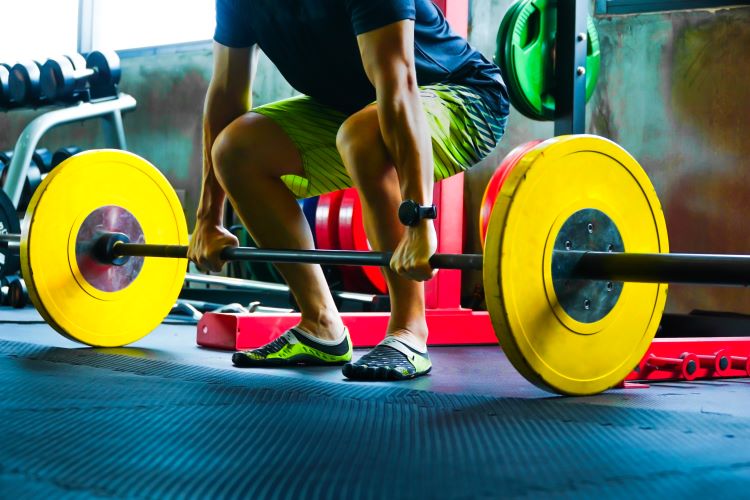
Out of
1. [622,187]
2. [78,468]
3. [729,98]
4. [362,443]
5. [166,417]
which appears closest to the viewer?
[78,468]

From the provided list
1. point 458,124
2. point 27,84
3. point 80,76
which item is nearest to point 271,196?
point 458,124

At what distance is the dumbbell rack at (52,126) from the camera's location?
173 inches

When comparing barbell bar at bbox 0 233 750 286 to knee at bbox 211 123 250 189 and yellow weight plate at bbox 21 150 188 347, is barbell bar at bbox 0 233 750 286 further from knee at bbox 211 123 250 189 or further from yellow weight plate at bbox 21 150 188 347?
yellow weight plate at bbox 21 150 188 347

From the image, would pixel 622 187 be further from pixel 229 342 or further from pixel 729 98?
pixel 729 98

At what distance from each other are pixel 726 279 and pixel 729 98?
235 centimetres

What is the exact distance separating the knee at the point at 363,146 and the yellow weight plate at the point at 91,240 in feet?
2.72

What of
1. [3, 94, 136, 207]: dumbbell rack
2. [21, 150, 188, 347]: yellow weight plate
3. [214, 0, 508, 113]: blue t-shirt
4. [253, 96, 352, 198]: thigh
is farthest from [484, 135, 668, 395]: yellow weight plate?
[3, 94, 136, 207]: dumbbell rack

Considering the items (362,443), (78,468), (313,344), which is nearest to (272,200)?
(313,344)

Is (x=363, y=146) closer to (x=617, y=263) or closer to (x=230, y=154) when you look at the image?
(x=230, y=154)

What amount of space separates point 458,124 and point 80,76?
3.50 meters

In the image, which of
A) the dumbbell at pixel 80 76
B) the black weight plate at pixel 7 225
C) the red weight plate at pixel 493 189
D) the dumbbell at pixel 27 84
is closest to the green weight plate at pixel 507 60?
the red weight plate at pixel 493 189

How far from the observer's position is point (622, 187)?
157 cm

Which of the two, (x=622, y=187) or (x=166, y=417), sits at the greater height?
(x=622, y=187)

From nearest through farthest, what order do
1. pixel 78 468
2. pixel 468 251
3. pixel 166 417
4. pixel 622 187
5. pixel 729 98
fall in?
pixel 78 468 < pixel 166 417 < pixel 622 187 < pixel 729 98 < pixel 468 251
